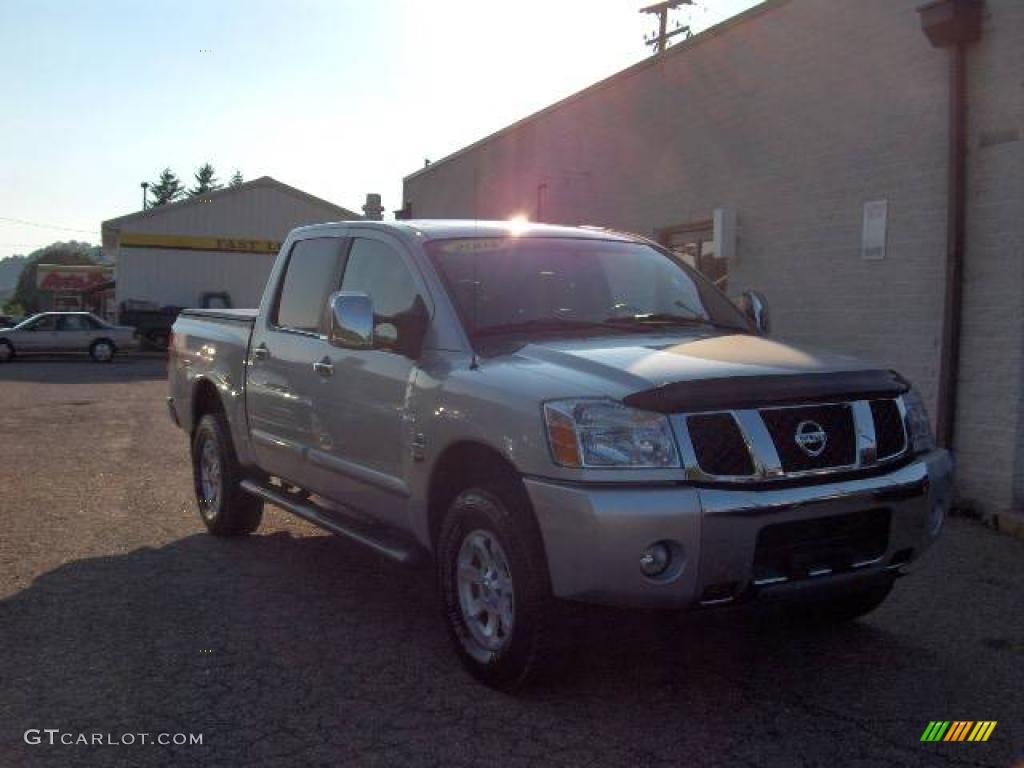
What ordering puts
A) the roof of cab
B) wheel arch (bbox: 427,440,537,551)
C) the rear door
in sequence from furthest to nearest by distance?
1. the rear door
2. the roof of cab
3. wheel arch (bbox: 427,440,537,551)

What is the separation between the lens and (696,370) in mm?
3678

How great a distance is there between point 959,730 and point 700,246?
8668 millimetres

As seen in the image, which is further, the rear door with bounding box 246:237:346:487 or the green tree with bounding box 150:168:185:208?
the green tree with bounding box 150:168:185:208

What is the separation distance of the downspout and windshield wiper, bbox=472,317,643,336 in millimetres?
4386

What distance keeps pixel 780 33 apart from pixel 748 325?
5979 millimetres

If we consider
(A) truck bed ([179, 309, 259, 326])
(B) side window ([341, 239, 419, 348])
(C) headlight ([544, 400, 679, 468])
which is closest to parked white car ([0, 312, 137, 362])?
(A) truck bed ([179, 309, 259, 326])

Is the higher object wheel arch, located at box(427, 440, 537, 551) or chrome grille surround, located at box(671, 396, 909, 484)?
chrome grille surround, located at box(671, 396, 909, 484)

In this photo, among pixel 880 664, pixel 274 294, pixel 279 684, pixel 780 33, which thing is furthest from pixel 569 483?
pixel 780 33

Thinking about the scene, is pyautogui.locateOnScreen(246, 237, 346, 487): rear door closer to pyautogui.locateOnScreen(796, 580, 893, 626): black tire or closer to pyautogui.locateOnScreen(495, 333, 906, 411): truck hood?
pyautogui.locateOnScreen(495, 333, 906, 411): truck hood

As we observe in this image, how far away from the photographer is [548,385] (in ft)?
11.9

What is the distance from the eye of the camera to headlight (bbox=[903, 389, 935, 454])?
13.4 feet

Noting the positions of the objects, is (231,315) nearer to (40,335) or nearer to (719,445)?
(719,445)

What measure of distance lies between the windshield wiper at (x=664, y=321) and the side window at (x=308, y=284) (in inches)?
66.5

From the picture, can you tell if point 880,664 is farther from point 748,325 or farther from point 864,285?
point 864,285
